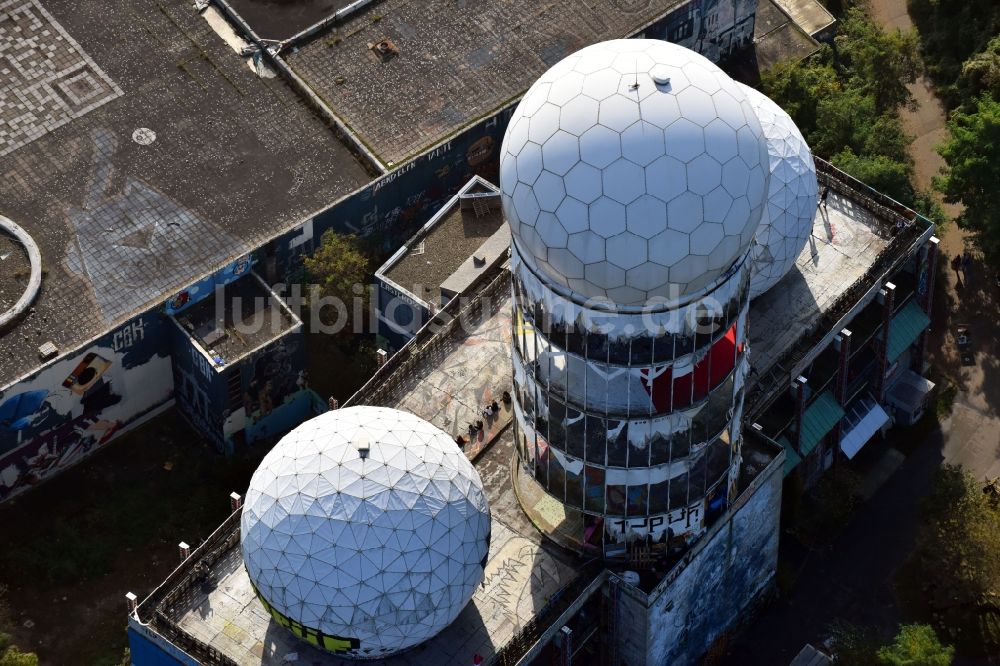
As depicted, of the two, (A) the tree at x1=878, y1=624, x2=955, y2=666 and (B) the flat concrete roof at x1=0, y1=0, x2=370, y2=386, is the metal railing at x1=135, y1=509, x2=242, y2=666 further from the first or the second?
(A) the tree at x1=878, y1=624, x2=955, y2=666

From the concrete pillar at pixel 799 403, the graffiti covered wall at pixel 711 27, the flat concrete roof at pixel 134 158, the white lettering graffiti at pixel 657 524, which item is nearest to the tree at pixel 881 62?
the graffiti covered wall at pixel 711 27

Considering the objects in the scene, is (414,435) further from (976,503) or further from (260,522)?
(976,503)

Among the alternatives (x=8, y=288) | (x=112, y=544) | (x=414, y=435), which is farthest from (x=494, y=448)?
(x=8, y=288)

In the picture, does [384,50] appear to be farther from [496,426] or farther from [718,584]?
[718,584]

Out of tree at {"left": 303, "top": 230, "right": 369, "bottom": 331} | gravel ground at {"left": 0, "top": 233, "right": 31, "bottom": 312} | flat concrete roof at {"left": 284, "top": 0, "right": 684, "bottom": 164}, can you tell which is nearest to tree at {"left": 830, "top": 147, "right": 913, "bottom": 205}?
flat concrete roof at {"left": 284, "top": 0, "right": 684, "bottom": 164}

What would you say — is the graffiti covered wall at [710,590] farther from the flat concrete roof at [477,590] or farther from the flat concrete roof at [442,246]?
the flat concrete roof at [442,246]

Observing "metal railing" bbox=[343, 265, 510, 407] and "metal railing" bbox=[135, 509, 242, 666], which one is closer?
"metal railing" bbox=[135, 509, 242, 666]
